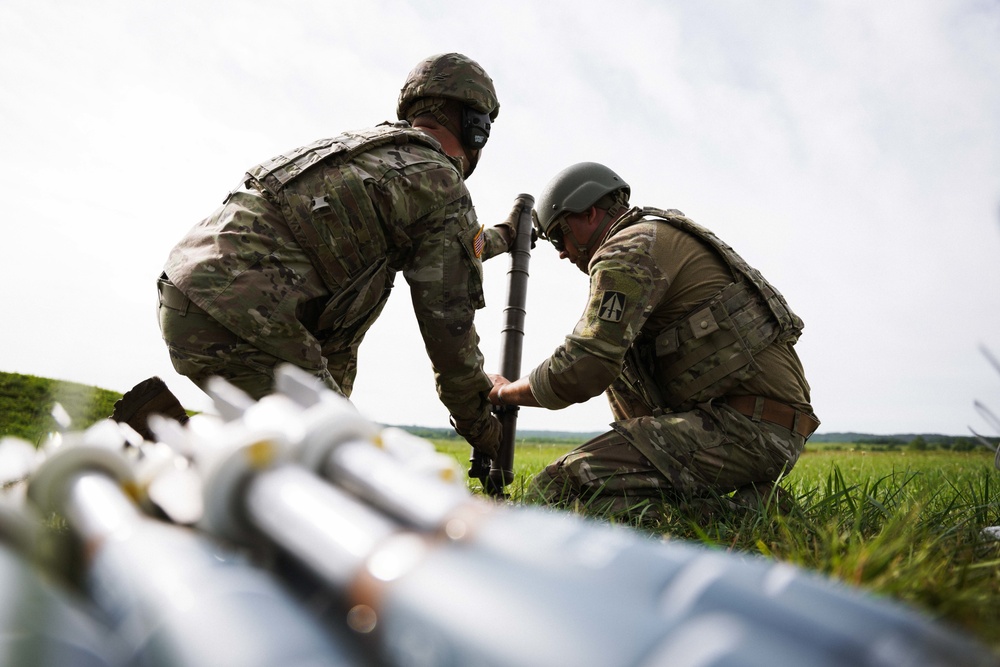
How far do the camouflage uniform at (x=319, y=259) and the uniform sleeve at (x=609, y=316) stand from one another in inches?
25.5

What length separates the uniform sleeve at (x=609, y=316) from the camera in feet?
11.2


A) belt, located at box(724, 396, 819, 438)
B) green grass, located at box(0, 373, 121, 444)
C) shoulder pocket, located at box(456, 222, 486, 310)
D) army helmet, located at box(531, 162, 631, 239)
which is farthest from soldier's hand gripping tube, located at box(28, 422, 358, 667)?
green grass, located at box(0, 373, 121, 444)

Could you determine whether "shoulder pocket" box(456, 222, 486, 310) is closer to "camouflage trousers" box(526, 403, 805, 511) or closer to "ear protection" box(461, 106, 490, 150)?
"ear protection" box(461, 106, 490, 150)

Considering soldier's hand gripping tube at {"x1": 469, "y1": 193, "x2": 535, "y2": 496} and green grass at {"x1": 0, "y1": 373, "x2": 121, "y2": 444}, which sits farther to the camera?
green grass at {"x1": 0, "y1": 373, "x2": 121, "y2": 444}

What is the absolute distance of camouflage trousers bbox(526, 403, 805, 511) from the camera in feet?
11.3

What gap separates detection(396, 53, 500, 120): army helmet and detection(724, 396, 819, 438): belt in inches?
91.3

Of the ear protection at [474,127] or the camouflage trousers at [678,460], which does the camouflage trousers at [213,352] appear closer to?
the camouflage trousers at [678,460]

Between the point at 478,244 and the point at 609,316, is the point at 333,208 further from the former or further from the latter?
the point at 609,316

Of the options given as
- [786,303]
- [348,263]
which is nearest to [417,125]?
[348,263]

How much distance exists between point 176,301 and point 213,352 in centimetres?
31

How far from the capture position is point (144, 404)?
351 cm

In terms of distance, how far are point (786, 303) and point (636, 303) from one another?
992 mm

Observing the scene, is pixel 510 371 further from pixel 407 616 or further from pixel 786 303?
pixel 407 616

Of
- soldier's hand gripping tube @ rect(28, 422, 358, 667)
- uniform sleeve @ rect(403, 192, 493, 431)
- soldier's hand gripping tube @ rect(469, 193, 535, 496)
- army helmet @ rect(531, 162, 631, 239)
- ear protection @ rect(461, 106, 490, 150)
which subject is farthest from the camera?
soldier's hand gripping tube @ rect(469, 193, 535, 496)
